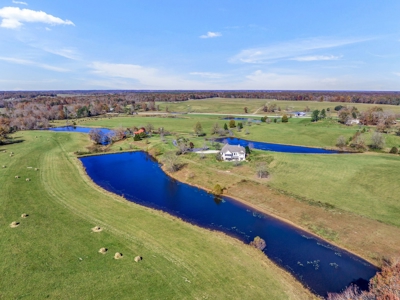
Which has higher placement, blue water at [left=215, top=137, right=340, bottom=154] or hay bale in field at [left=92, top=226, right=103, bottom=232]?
hay bale in field at [left=92, top=226, right=103, bottom=232]

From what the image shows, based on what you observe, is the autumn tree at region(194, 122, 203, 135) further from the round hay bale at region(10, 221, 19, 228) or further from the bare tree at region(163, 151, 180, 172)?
the round hay bale at region(10, 221, 19, 228)

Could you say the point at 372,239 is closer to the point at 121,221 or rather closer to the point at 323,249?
the point at 323,249

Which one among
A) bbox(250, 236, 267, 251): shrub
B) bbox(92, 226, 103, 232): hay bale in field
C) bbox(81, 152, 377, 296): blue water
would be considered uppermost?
bbox(92, 226, 103, 232): hay bale in field

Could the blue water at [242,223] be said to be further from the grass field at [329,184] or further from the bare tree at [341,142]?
the bare tree at [341,142]

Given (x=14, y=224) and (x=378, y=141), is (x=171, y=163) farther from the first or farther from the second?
(x=378, y=141)

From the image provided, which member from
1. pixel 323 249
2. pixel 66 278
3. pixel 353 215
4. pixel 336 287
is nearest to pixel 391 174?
pixel 353 215

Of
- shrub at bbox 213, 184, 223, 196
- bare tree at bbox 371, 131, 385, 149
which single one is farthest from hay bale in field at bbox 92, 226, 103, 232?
bare tree at bbox 371, 131, 385, 149

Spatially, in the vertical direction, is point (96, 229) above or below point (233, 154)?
below

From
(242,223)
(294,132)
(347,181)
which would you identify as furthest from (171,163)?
(294,132)
